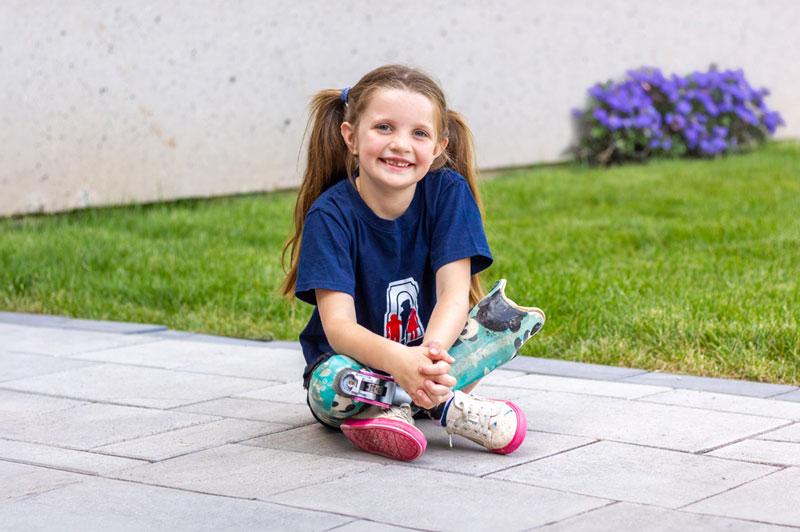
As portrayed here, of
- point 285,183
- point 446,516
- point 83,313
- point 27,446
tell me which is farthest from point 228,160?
point 446,516

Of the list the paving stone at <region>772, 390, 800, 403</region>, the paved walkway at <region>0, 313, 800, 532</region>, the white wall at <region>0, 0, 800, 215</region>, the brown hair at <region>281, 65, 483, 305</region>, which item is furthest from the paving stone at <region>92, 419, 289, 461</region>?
the white wall at <region>0, 0, 800, 215</region>

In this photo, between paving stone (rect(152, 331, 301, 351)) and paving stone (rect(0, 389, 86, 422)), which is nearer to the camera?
paving stone (rect(0, 389, 86, 422))

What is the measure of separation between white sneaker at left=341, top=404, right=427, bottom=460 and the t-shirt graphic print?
22 cm

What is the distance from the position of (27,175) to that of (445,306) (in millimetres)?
4562

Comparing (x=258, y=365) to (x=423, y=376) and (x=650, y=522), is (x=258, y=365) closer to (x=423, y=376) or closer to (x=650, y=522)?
(x=423, y=376)

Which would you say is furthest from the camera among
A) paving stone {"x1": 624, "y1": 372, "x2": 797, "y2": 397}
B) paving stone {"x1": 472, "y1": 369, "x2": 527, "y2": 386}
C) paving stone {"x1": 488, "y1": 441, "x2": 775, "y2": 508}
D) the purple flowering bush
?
the purple flowering bush

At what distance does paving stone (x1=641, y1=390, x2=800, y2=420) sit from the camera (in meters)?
3.14

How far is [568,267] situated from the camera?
17.4 feet

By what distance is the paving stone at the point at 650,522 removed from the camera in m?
2.17

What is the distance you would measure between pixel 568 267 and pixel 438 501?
3.03 m

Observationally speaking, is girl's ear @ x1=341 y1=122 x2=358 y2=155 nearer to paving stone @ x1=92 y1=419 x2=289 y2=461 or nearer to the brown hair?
the brown hair

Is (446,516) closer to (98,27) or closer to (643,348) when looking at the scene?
(643,348)

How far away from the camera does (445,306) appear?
287 centimetres

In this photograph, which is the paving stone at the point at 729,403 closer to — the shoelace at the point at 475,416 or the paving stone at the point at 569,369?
the paving stone at the point at 569,369
